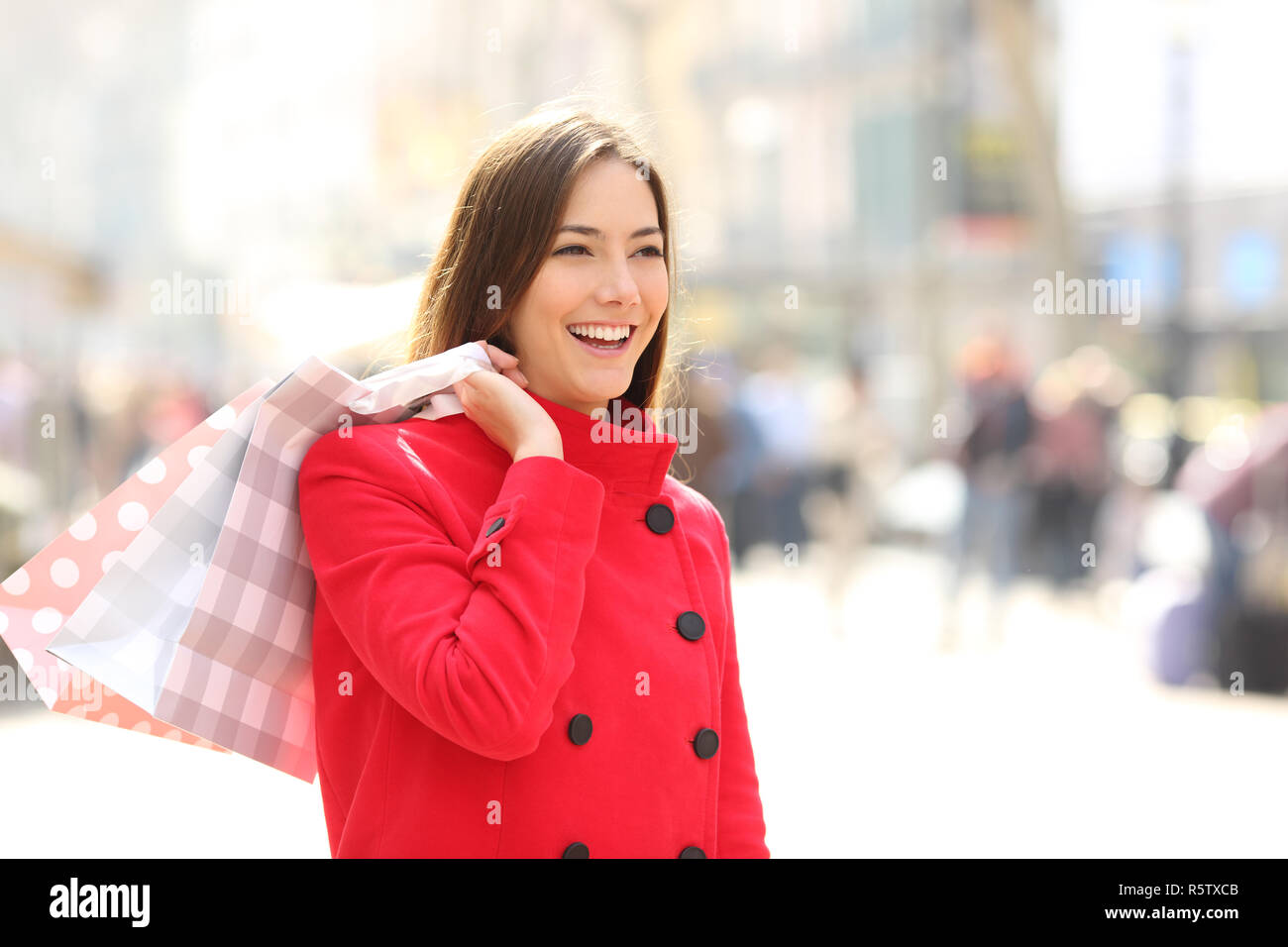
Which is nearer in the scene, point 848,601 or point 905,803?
point 905,803

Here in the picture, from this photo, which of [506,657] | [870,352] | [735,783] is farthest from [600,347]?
[870,352]

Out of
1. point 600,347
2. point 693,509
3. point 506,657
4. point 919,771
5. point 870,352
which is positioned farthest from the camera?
point 870,352

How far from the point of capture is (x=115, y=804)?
569cm

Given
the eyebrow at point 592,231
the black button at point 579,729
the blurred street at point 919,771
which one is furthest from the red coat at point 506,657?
the blurred street at point 919,771

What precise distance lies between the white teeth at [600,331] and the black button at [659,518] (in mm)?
272

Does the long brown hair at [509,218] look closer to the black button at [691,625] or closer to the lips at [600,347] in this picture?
the lips at [600,347]

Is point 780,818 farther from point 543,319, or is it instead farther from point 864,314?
point 864,314

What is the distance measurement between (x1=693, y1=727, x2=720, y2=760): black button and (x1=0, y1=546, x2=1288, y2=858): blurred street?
325cm

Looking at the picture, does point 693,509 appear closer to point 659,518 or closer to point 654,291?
point 659,518

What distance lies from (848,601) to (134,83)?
1652 centimetres

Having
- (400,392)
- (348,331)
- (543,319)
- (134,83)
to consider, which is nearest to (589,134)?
(543,319)

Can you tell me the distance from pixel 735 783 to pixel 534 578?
0.57m

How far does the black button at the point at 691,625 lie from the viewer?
202cm

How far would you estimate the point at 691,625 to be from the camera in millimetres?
2023
